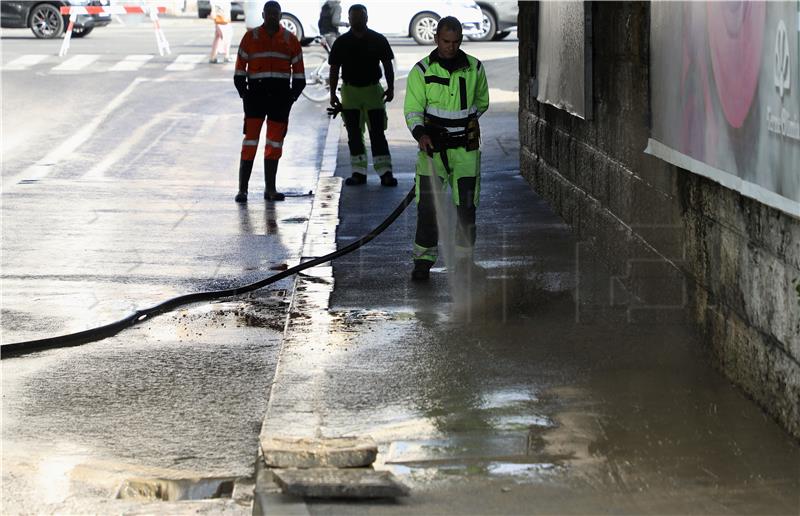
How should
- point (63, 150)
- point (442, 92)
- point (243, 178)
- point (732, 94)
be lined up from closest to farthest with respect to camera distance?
point (732, 94)
point (442, 92)
point (243, 178)
point (63, 150)

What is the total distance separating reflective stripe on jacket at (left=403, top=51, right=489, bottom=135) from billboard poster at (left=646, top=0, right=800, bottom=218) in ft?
5.41

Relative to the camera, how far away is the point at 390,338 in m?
7.65

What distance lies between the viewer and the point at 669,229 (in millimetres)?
7676

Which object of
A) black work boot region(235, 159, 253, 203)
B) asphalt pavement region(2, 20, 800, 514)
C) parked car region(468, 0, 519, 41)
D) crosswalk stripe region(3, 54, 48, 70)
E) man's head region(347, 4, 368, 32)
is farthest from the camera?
parked car region(468, 0, 519, 41)

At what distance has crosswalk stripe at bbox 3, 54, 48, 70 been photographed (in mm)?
26922

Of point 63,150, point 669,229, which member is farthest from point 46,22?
point 669,229

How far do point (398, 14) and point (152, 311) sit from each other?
24.2m

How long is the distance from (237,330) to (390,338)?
3.84 feet

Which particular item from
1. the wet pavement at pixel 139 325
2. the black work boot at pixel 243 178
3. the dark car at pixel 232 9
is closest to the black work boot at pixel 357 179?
the wet pavement at pixel 139 325

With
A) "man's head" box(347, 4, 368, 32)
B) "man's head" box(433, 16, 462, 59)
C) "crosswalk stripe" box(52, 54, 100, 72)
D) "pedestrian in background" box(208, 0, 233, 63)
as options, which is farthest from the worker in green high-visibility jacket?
"pedestrian in background" box(208, 0, 233, 63)

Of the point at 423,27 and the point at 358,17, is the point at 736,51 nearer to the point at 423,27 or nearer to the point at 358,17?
the point at 358,17

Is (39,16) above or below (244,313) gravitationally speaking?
above

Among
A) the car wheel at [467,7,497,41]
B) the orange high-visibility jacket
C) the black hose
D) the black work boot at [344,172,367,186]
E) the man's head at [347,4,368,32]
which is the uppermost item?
the man's head at [347,4,368,32]

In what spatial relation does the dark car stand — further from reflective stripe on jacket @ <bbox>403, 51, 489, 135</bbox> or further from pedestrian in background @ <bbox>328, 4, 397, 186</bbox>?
reflective stripe on jacket @ <bbox>403, 51, 489, 135</bbox>
